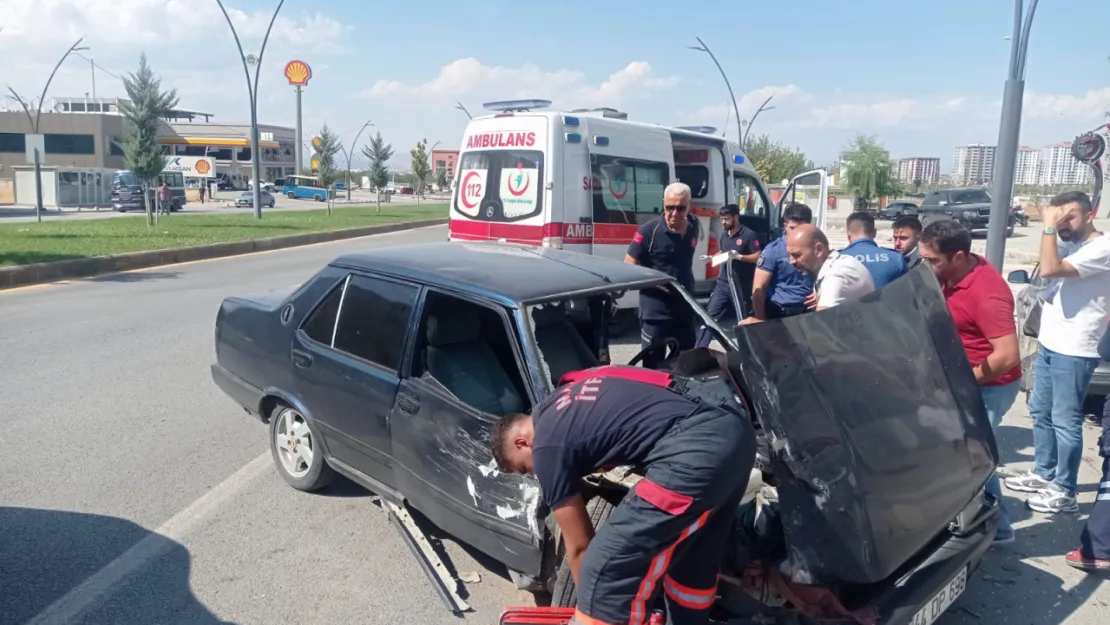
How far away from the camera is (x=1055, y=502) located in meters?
4.55

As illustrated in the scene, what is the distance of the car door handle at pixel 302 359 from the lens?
14.2 ft

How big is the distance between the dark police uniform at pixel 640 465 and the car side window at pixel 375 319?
5.63 feet

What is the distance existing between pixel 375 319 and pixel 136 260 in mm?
13272

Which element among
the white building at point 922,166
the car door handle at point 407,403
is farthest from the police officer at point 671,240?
the white building at point 922,166

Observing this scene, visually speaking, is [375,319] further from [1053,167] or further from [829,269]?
[1053,167]

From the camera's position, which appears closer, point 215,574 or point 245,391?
point 215,574

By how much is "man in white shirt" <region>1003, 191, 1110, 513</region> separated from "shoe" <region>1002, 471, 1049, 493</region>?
0.35 ft

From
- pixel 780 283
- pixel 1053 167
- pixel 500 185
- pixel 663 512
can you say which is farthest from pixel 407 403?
pixel 1053 167

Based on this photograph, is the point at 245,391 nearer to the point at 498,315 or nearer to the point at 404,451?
the point at 404,451

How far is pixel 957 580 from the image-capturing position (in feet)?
9.70

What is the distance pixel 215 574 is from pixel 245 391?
145 cm

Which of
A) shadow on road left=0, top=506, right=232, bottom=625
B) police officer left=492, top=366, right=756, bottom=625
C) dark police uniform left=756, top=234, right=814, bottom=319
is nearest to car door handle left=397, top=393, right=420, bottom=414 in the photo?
shadow on road left=0, top=506, right=232, bottom=625

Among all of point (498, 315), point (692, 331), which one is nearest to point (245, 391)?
point (498, 315)

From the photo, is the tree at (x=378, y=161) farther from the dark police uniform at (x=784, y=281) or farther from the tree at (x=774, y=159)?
the dark police uniform at (x=784, y=281)
